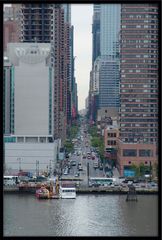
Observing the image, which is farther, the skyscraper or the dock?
the skyscraper

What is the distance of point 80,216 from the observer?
4.64 meters

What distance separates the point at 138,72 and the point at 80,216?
4.24 m

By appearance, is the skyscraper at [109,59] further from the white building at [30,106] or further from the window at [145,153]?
the window at [145,153]

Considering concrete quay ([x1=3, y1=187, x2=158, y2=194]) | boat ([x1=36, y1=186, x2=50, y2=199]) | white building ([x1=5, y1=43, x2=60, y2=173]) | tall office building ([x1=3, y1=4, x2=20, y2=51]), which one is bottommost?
concrete quay ([x1=3, y1=187, x2=158, y2=194])

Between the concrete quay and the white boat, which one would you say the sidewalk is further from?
the white boat

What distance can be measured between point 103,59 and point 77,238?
2099 centimetres

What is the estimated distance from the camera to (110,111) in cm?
1472

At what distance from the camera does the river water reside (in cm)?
375

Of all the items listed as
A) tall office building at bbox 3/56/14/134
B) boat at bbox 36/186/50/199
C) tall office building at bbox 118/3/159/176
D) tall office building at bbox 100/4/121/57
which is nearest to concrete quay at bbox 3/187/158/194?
boat at bbox 36/186/50/199

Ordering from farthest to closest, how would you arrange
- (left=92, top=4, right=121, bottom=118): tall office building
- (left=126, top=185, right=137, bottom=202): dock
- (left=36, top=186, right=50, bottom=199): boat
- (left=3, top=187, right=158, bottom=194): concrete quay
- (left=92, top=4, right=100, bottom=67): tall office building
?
(left=92, top=4, right=100, bottom=67): tall office building, (left=92, top=4, right=121, bottom=118): tall office building, (left=3, top=187, right=158, bottom=194): concrete quay, (left=36, top=186, right=50, bottom=199): boat, (left=126, top=185, right=137, bottom=202): dock

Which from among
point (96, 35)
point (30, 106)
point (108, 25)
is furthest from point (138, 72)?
point (96, 35)

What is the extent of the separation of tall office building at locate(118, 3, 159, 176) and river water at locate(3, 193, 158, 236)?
2140mm

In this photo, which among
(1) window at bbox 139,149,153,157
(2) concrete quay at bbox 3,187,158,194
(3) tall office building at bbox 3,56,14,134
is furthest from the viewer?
(3) tall office building at bbox 3,56,14,134

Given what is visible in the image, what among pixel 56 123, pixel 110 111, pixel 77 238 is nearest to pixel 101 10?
pixel 110 111
